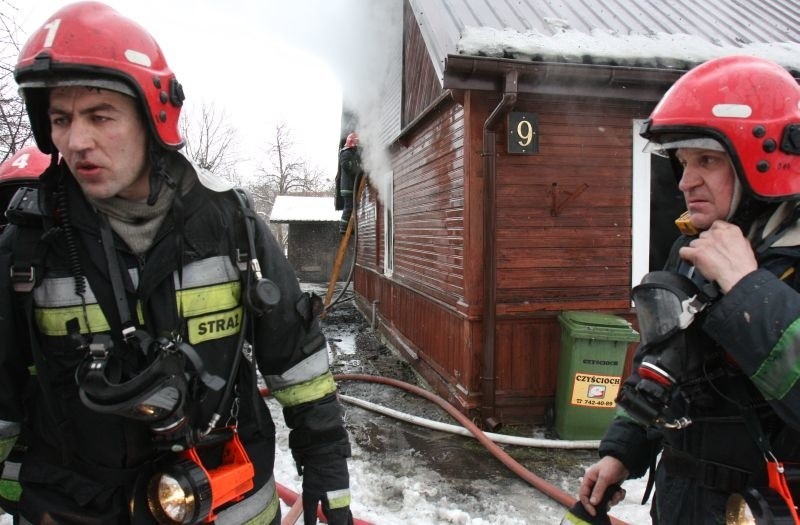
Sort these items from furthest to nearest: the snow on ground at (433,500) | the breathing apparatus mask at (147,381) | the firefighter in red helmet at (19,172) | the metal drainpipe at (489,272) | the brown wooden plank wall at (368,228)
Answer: the brown wooden plank wall at (368,228)
the metal drainpipe at (489,272)
the snow on ground at (433,500)
the firefighter in red helmet at (19,172)
the breathing apparatus mask at (147,381)

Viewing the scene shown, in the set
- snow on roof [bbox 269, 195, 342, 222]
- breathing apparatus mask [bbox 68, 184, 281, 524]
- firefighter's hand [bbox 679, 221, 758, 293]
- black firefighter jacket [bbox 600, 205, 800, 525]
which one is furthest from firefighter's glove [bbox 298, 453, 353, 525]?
snow on roof [bbox 269, 195, 342, 222]

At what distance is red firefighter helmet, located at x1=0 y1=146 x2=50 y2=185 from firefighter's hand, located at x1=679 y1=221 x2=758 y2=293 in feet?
11.9

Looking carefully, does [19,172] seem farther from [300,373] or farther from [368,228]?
[368,228]

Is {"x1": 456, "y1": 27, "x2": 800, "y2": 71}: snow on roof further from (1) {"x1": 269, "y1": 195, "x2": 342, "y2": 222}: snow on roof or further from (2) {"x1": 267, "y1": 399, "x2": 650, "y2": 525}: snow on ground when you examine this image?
(1) {"x1": 269, "y1": 195, "x2": 342, "y2": 222}: snow on roof

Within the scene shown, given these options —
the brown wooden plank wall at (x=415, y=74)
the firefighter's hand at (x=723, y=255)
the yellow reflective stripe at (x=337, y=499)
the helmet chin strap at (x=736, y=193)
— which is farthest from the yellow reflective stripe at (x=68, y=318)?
the brown wooden plank wall at (x=415, y=74)

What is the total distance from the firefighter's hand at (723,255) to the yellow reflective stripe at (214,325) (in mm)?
1428

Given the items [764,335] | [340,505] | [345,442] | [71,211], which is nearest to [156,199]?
[71,211]

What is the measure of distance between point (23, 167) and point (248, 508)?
9.59 feet

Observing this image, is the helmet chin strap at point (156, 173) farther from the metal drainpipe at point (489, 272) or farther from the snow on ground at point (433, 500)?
the metal drainpipe at point (489, 272)

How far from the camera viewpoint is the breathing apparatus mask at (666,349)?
1.35m

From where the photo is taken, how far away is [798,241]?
1358mm

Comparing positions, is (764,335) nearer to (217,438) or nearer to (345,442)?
(345,442)

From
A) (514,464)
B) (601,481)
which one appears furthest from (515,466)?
(601,481)

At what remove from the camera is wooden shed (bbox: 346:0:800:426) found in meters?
4.82
